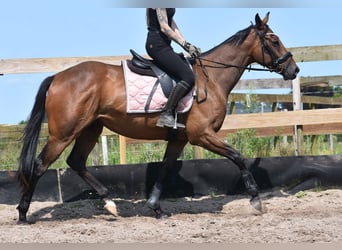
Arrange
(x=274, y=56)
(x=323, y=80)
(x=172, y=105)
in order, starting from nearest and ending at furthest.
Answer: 1. (x=172, y=105)
2. (x=274, y=56)
3. (x=323, y=80)

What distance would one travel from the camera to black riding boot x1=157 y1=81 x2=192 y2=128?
586 centimetres

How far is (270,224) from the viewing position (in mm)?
5277

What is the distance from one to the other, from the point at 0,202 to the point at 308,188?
13.4ft

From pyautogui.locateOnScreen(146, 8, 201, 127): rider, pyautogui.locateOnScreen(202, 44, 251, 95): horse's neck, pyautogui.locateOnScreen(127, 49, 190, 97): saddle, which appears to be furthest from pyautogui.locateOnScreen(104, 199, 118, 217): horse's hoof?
pyautogui.locateOnScreen(202, 44, 251, 95): horse's neck

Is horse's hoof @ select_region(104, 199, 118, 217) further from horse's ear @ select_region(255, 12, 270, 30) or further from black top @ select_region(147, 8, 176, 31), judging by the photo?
horse's ear @ select_region(255, 12, 270, 30)

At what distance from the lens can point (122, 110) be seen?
19.7ft

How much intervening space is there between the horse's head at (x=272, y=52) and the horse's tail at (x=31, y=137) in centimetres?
250

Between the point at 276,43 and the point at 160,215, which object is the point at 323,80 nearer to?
the point at 276,43

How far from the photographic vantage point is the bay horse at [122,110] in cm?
586

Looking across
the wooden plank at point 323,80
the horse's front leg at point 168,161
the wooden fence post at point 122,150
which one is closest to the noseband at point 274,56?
the horse's front leg at point 168,161

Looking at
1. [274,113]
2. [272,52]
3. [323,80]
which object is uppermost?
[272,52]

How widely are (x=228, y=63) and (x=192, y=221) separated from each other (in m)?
1.96

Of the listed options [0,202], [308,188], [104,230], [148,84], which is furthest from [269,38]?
[0,202]

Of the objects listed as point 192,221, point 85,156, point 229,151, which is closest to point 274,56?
point 229,151
